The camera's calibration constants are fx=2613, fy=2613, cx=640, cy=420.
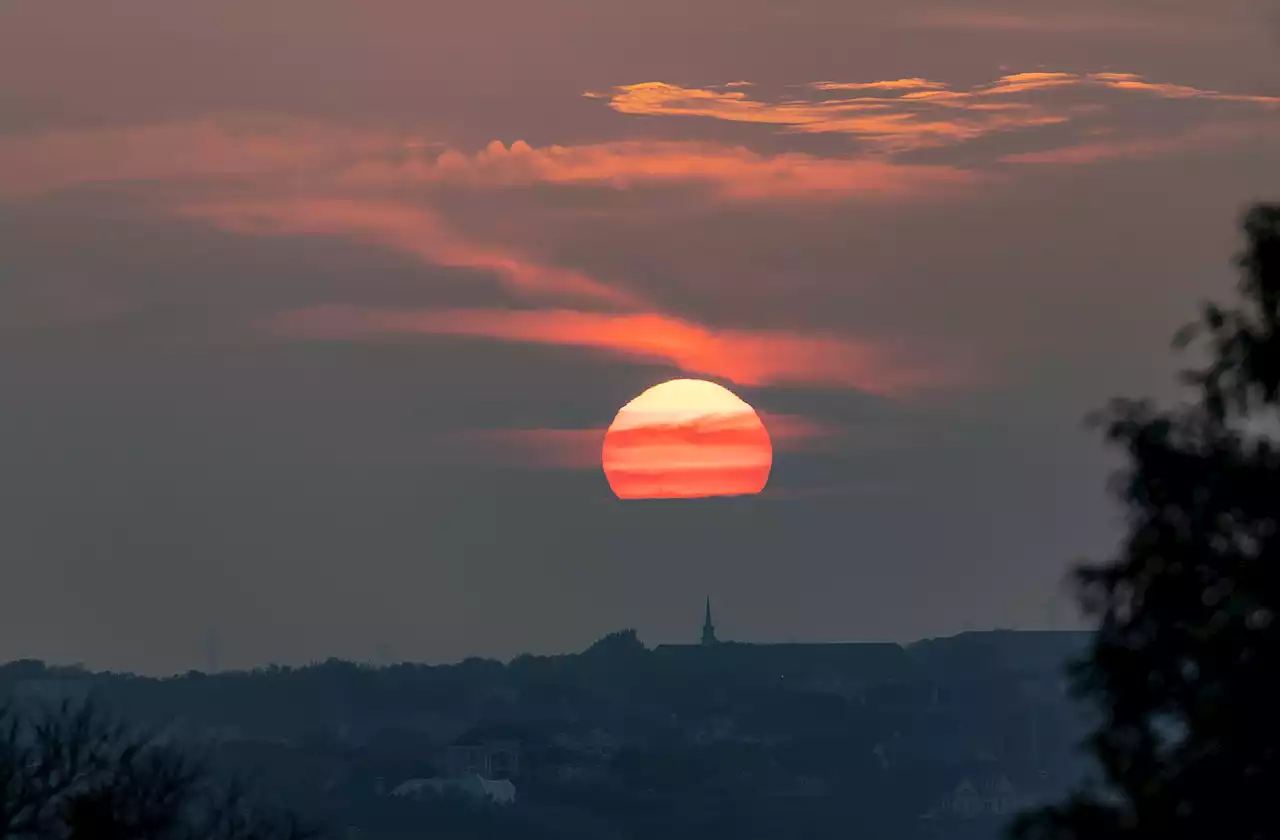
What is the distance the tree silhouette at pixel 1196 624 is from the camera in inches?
678

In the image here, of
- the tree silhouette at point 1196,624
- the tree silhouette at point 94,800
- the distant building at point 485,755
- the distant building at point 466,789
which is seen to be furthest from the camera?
the distant building at point 485,755

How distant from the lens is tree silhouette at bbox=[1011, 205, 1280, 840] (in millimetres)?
17219

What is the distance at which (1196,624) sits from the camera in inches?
705

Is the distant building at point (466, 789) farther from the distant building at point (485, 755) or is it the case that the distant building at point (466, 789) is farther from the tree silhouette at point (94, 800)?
the tree silhouette at point (94, 800)

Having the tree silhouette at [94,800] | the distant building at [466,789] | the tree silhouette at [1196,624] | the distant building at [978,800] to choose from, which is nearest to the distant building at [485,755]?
the distant building at [466,789]

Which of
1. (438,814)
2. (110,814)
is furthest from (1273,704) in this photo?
(438,814)

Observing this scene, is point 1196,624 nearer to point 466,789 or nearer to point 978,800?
point 466,789

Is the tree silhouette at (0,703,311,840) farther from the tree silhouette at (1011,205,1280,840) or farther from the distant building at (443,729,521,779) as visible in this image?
the distant building at (443,729,521,779)

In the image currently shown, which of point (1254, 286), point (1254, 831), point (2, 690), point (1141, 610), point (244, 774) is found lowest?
point (1254, 831)

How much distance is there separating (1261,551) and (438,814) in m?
147

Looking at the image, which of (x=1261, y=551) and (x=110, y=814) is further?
(x=110, y=814)

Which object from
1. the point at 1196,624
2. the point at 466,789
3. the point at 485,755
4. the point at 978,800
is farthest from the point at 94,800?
the point at 485,755

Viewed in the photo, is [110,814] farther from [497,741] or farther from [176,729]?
[497,741]

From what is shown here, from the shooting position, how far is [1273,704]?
56.2 ft
